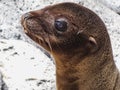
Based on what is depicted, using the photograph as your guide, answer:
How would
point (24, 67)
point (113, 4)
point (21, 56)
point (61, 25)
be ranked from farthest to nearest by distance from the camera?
point (113, 4)
point (21, 56)
point (24, 67)
point (61, 25)

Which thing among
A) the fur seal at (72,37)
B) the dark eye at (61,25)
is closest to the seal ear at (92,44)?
the fur seal at (72,37)

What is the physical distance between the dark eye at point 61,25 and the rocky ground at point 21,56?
1.07m

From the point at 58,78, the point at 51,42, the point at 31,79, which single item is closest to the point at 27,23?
the point at 51,42

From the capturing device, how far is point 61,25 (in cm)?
317

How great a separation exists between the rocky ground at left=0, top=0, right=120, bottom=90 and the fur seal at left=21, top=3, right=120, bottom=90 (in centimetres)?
98

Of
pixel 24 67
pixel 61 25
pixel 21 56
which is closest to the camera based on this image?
pixel 61 25

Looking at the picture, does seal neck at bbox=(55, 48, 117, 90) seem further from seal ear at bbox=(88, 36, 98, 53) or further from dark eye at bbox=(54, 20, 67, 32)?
dark eye at bbox=(54, 20, 67, 32)

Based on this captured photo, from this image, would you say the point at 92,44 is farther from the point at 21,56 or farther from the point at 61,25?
the point at 21,56

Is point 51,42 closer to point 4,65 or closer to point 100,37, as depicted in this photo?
point 100,37

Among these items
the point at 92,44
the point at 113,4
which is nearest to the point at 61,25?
the point at 92,44

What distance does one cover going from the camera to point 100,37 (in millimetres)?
3223

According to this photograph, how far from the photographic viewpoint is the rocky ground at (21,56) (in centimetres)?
435

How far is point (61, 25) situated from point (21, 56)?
1.55 metres

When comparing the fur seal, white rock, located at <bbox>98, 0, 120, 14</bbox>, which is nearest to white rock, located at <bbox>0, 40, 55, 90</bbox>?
the fur seal
